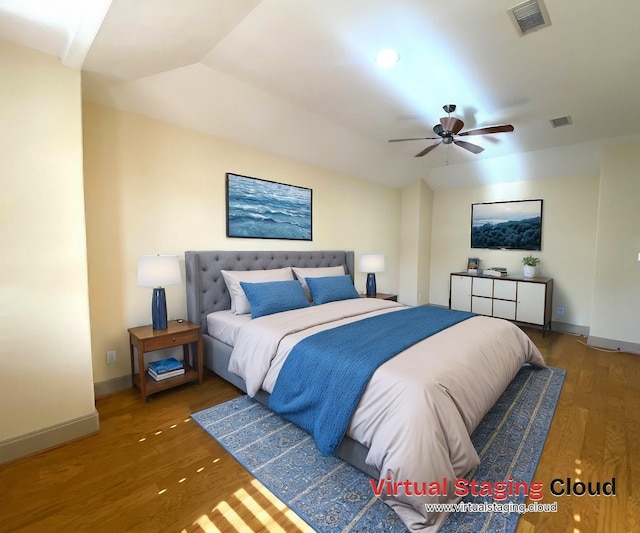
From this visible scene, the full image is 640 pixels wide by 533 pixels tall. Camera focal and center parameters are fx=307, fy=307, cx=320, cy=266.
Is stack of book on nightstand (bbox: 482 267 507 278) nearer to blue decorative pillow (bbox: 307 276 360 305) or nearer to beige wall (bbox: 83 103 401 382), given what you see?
blue decorative pillow (bbox: 307 276 360 305)

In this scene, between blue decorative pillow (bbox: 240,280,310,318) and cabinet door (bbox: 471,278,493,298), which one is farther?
cabinet door (bbox: 471,278,493,298)

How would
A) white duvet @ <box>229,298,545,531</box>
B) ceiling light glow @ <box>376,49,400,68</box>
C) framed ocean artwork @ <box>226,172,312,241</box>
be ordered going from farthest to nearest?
framed ocean artwork @ <box>226,172,312,241</box> < ceiling light glow @ <box>376,49,400,68</box> < white duvet @ <box>229,298,545,531</box>

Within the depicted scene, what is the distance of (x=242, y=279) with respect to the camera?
126 inches

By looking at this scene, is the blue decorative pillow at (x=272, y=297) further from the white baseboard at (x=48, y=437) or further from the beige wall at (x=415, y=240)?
the beige wall at (x=415, y=240)

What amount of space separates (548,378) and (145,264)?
3901 millimetres

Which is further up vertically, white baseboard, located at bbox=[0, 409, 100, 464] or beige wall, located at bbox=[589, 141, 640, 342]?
beige wall, located at bbox=[589, 141, 640, 342]

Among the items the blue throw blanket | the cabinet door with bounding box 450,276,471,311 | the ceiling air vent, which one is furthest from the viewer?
the cabinet door with bounding box 450,276,471,311

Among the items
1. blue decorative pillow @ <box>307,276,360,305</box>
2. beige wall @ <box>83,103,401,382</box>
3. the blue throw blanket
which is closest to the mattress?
beige wall @ <box>83,103,401,382</box>

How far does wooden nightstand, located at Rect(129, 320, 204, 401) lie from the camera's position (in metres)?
2.50

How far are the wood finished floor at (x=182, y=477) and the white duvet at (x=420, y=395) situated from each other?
17.4 inches

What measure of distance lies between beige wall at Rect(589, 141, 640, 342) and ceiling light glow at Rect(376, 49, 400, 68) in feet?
10.8

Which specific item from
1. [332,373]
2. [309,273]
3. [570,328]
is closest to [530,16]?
[332,373]

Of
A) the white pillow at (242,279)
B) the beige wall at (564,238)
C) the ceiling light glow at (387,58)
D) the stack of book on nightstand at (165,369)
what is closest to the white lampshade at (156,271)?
the white pillow at (242,279)

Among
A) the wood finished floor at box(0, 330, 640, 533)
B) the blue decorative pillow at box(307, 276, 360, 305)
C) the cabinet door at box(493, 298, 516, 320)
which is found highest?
the blue decorative pillow at box(307, 276, 360, 305)
